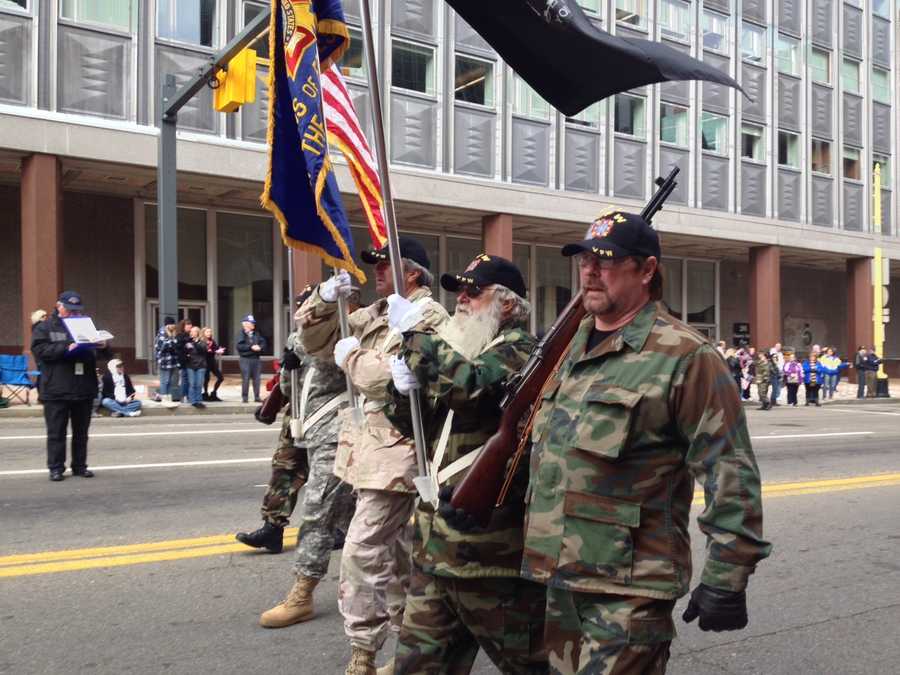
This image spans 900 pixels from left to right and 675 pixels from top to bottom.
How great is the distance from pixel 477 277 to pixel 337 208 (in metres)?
1.14

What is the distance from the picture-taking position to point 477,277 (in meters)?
3.45

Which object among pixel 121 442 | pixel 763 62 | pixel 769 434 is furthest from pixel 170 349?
pixel 763 62

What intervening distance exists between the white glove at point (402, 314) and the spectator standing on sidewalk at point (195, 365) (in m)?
14.7

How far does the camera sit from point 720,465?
8.39 feet

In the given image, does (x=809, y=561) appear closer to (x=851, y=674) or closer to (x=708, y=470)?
(x=851, y=674)

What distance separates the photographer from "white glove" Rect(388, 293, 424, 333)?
3422 millimetres

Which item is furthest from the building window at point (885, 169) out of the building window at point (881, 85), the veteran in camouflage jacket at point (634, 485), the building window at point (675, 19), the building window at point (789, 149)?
the veteran in camouflage jacket at point (634, 485)

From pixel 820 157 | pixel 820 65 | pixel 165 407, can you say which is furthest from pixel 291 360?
pixel 820 65

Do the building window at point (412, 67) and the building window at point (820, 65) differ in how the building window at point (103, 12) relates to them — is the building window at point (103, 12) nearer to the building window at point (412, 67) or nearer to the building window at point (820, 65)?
the building window at point (412, 67)

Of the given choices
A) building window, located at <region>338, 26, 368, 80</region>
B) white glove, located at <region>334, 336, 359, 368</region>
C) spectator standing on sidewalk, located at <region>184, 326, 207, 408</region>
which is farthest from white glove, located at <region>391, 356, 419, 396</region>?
building window, located at <region>338, 26, 368, 80</region>

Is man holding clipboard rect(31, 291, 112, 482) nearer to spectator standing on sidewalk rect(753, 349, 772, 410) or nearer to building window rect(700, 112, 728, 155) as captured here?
spectator standing on sidewalk rect(753, 349, 772, 410)

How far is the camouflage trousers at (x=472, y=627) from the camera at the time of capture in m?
3.06

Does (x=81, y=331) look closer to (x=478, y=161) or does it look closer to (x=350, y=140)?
(x=350, y=140)

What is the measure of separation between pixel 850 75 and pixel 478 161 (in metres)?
18.5
